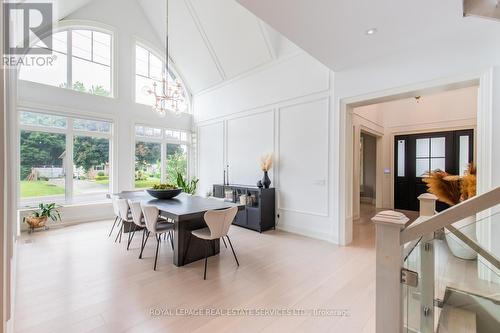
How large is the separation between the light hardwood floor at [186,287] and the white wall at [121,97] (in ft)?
8.01

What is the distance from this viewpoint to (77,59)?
17.3 ft

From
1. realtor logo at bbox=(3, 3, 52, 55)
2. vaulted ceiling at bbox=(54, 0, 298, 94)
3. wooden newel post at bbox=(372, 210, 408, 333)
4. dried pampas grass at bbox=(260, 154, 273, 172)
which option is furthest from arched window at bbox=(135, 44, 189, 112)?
wooden newel post at bbox=(372, 210, 408, 333)

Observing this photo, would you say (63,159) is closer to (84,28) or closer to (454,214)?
(84,28)

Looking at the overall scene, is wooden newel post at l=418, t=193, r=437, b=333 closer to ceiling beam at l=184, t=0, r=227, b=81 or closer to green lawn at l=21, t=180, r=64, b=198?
ceiling beam at l=184, t=0, r=227, b=81

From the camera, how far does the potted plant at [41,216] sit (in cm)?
445

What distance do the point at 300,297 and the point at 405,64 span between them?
3.33 meters

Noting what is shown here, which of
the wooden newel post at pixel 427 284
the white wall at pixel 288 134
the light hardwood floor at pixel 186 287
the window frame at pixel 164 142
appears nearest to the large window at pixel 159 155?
the window frame at pixel 164 142

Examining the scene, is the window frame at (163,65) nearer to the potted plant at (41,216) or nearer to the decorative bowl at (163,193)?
the potted plant at (41,216)

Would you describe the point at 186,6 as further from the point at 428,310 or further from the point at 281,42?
the point at 428,310

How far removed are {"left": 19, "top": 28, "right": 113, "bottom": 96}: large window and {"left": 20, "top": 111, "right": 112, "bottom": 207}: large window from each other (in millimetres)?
781

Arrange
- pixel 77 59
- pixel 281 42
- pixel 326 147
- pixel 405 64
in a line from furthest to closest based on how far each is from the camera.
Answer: pixel 77 59
pixel 281 42
pixel 326 147
pixel 405 64

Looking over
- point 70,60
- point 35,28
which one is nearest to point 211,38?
point 70,60

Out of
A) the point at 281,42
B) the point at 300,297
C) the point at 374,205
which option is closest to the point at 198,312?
the point at 300,297

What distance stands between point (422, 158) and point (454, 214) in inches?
252
